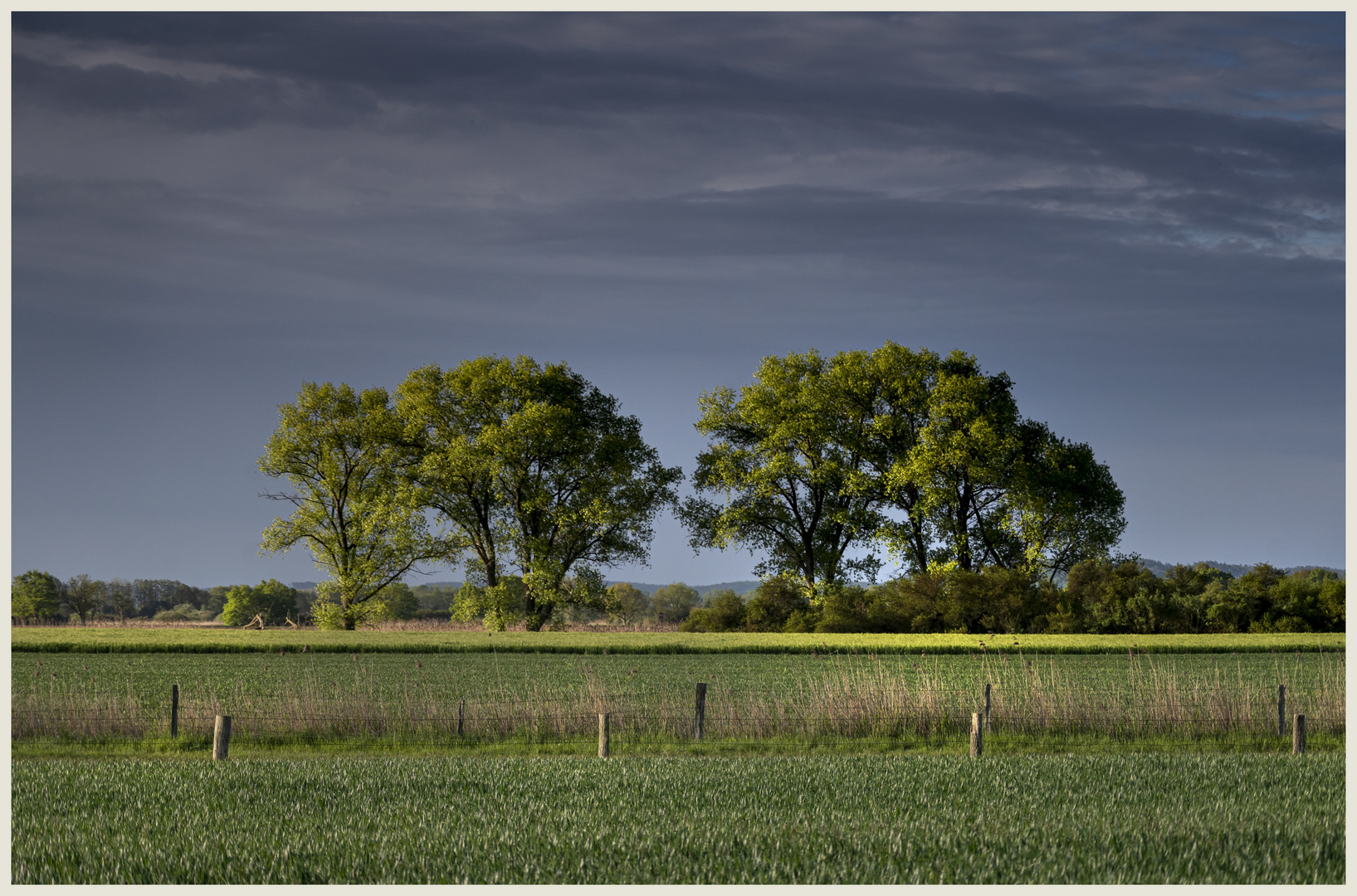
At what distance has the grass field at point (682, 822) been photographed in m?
8.32

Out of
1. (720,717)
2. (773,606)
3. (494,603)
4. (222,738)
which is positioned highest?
(222,738)

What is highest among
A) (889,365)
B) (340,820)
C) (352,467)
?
(889,365)

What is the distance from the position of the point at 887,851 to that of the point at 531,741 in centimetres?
1030

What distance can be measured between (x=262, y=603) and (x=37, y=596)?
2031cm

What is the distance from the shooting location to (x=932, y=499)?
166 feet

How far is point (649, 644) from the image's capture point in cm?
3788

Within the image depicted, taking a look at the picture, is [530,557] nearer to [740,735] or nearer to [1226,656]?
[1226,656]

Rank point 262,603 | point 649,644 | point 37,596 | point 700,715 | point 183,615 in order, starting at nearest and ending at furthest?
point 700,715 → point 649,644 → point 37,596 → point 183,615 → point 262,603

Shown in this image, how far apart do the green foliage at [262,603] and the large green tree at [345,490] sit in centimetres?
3385

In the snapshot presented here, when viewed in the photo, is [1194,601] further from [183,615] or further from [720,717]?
[183,615]

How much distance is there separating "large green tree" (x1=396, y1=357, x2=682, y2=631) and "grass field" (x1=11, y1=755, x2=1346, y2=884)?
38.4 meters

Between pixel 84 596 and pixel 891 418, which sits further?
pixel 84 596

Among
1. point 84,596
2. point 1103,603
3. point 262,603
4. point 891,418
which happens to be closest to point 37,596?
point 84,596

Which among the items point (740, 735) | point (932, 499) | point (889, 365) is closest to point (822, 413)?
point (889, 365)
